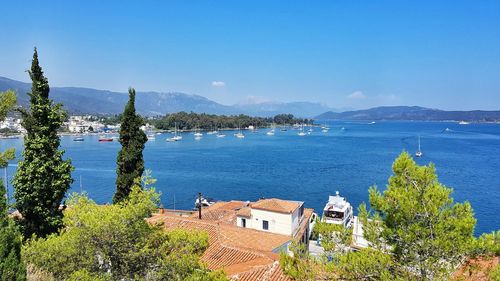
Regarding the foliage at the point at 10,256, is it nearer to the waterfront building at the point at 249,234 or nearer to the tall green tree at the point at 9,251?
the tall green tree at the point at 9,251

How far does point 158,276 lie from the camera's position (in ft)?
24.4

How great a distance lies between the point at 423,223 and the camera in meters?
6.59

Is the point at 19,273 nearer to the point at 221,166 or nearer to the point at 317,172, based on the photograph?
the point at 317,172

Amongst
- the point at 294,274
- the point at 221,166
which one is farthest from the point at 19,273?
the point at 221,166

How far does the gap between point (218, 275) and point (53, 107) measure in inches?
416

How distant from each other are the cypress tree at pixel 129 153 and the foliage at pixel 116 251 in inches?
438

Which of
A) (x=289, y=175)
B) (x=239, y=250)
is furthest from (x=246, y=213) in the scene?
(x=289, y=175)

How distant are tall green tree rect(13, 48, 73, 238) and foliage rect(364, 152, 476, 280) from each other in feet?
37.5

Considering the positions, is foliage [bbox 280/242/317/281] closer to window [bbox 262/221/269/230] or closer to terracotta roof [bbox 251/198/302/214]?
terracotta roof [bbox 251/198/302/214]

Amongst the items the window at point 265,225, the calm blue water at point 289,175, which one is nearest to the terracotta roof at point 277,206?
the window at point 265,225

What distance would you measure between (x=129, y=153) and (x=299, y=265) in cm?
1378

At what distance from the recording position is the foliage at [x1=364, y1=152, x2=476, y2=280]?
6.32 metres

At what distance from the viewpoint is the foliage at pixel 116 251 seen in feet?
24.1

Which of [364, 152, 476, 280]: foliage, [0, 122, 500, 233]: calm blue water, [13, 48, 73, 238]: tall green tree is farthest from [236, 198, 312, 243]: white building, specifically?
[0, 122, 500, 233]: calm blue water
